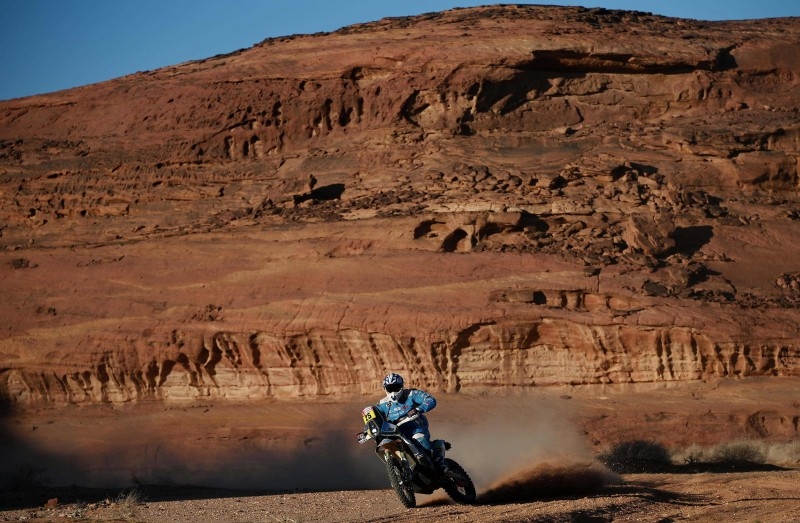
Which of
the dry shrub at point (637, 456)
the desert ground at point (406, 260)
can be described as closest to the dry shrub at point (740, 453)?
the desert ground at point (406, 260)

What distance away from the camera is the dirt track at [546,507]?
11.5 m

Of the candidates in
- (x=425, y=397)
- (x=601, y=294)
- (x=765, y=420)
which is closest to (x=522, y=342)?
(x=601, y=294)

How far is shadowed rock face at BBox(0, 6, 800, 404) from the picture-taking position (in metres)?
21.6

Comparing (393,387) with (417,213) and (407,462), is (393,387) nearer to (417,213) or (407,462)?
(407,462)

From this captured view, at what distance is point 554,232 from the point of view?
23219 millimetres

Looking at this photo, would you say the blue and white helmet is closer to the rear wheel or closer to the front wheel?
the rear wheel

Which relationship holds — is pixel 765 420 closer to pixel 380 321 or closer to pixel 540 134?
pixel 380 321

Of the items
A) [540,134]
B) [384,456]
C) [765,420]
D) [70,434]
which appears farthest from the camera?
[540,134]

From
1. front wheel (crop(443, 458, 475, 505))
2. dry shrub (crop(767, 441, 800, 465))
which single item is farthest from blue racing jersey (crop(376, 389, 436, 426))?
dry shrub (crop(767, 441, 800, 465))

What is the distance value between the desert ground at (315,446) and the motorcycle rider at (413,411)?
185 centimetres

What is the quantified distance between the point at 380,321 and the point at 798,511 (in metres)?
11.3

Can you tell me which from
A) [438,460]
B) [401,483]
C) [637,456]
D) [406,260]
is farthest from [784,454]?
[401,483]

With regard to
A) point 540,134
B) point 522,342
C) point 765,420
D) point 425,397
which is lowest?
point 765,420

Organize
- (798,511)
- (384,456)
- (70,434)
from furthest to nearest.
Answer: (70,434), (384,456), (798,511)
